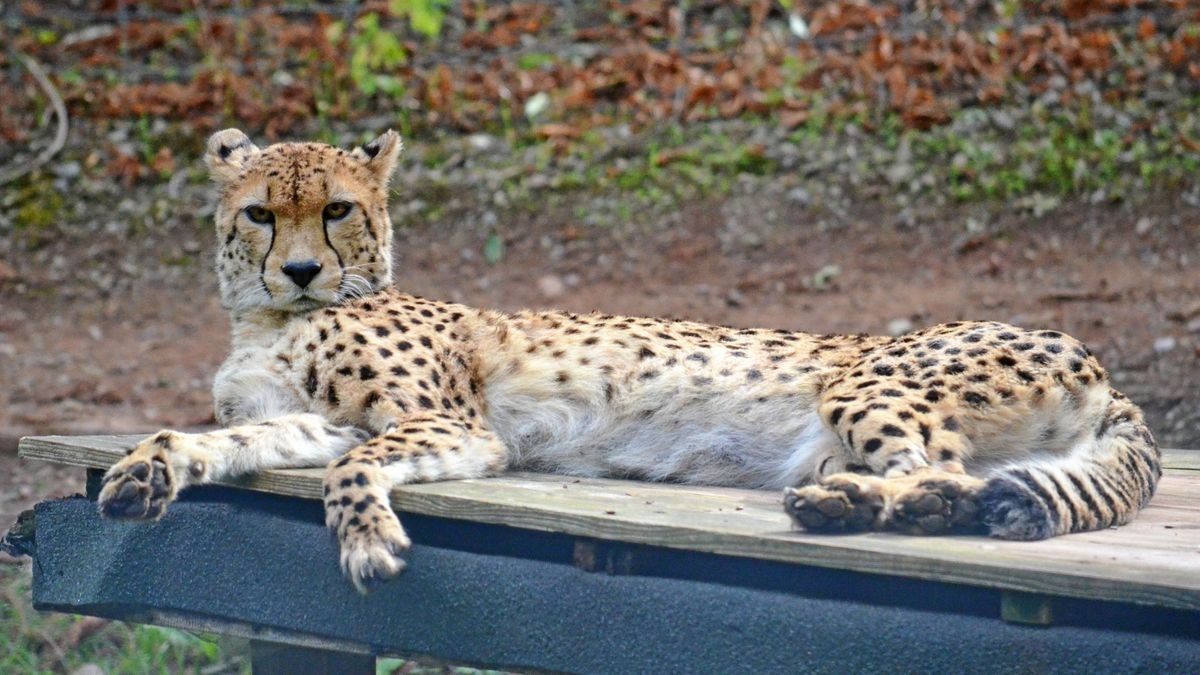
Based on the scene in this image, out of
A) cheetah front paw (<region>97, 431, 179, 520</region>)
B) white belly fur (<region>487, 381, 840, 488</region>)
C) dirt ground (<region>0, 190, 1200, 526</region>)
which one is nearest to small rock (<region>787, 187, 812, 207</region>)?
dirt ground (<region>0, 190, 1200, 526</region>)

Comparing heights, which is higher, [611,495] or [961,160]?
[961,160]

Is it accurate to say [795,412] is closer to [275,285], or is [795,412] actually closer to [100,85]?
[275,285]

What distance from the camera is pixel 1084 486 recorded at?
11.9ft

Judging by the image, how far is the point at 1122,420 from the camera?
14.0 ft

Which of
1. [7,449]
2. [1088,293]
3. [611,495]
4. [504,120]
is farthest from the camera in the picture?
[504,120]

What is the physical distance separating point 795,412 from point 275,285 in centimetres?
167

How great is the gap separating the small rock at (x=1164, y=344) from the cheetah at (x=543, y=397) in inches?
142

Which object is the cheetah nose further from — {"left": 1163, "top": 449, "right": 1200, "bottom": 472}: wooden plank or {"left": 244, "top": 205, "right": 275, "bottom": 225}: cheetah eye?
{"left": 1163, "top": 449, "right": 1200, "bottom": 472}: wooden plank

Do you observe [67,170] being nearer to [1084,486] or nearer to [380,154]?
[380,154]

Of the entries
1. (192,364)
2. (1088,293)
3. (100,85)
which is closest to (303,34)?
(100,85)

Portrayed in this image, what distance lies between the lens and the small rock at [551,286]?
9117mm

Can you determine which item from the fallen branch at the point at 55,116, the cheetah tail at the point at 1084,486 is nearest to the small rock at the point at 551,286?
the fallen branch at the point at 55,116

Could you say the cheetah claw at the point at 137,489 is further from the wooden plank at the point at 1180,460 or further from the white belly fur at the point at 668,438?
the wooden plank at the point at 1180,460

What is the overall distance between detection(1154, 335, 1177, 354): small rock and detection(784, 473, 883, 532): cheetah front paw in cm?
488
